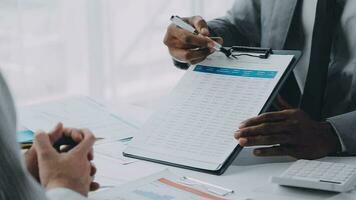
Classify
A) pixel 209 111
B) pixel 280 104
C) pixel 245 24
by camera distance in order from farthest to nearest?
pixel 245 24 < pixel 280 104 < pixel 209 111

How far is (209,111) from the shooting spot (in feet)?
4.50

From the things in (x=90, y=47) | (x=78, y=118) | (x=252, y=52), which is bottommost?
(x=90, y=47)

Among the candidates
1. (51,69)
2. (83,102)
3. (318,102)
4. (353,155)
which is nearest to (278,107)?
(318,102)

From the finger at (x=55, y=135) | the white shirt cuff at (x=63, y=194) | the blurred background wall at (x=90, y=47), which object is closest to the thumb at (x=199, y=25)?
the finger at (x=55, y=135)

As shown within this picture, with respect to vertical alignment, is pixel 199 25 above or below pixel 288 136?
above

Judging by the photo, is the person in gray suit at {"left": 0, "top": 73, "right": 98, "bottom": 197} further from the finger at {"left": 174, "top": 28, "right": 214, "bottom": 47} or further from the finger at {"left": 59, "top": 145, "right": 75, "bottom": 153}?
the finger at {"left": 174, "top": 28, "right": 214, "bottom": 47}

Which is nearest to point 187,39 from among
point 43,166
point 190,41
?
point 190,41

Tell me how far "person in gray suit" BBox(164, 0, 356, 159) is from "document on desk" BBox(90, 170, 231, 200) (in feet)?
0.55

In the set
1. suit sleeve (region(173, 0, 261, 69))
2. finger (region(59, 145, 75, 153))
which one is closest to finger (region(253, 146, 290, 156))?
finger (region(59, 145, 75, 153))

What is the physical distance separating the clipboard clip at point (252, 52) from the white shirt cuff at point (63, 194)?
0.58 meters

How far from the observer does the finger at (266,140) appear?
1275 millimetres

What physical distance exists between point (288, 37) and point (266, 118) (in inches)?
18.6

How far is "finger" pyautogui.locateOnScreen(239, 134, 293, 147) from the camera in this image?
128 centimetres

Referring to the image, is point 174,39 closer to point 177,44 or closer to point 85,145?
point 177,44
